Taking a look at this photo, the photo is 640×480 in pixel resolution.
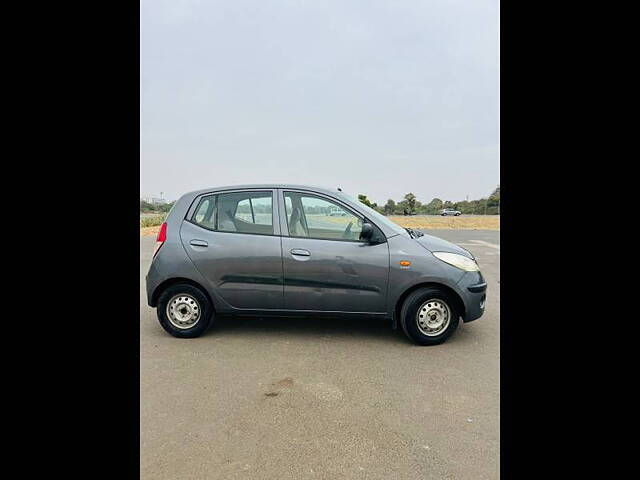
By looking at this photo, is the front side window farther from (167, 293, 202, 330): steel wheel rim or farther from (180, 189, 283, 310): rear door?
(167, 293, 202, 330): steel wheel rim

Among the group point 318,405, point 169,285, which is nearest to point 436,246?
point 318,405

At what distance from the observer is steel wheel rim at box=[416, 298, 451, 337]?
A: 378 centimetres

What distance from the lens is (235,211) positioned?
405 centimetres

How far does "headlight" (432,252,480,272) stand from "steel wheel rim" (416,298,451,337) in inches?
16.9

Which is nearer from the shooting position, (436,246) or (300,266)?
(300,266)

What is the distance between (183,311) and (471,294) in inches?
128

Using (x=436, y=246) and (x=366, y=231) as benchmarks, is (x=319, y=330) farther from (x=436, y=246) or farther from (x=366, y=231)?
(x=436, y=246)
